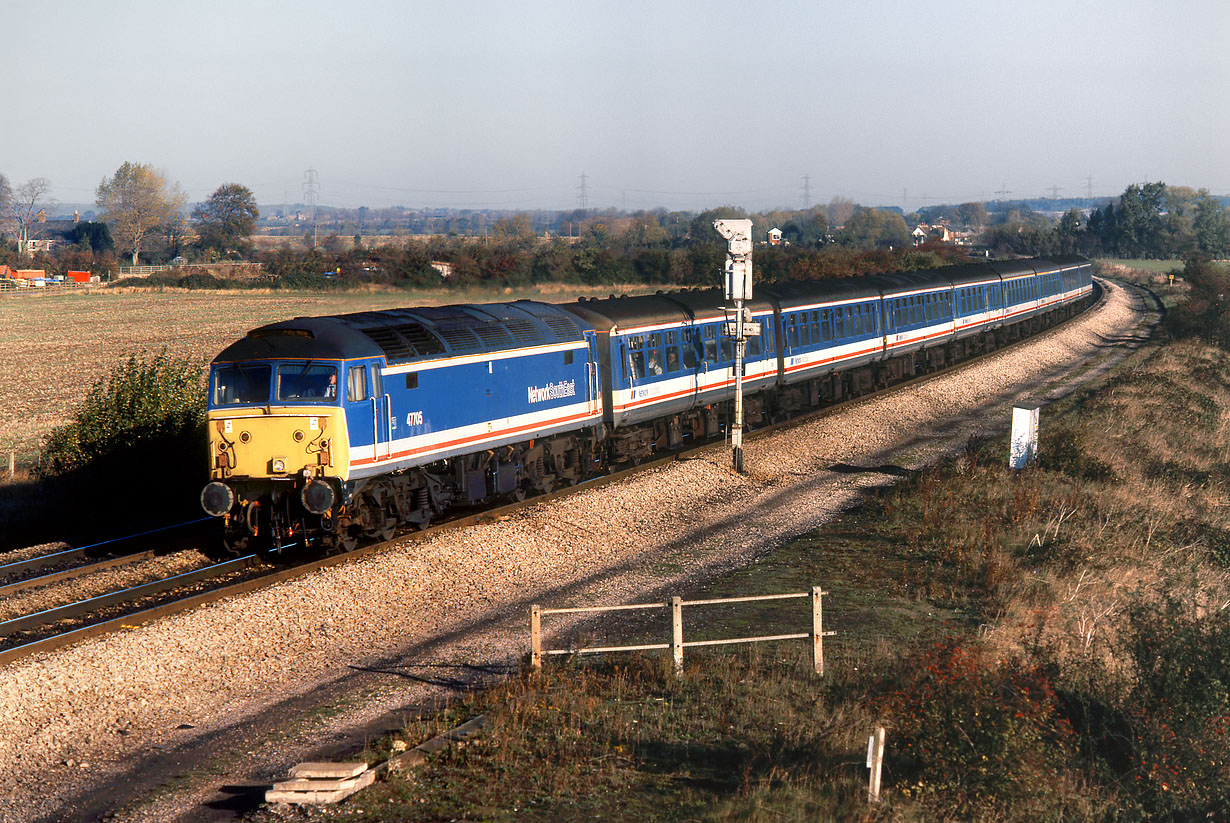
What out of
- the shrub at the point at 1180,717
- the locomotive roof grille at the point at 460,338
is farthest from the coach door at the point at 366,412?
the shrub at the point at 1180,717

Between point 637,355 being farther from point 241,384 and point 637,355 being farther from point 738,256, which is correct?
point 241,384

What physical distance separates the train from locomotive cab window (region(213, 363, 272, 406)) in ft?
0.09

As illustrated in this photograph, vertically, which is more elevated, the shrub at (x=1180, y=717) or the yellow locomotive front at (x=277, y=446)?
the yellow locomotive front at (x=277, y=446)

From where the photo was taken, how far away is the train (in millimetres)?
17641

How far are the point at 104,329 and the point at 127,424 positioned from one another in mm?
47447

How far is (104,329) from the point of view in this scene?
6594cm

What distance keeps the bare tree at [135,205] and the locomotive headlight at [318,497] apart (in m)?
142

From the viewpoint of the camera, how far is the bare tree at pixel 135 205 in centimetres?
15088

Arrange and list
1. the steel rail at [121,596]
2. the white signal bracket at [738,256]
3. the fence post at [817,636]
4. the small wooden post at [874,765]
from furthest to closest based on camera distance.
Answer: the white signal bracket at [738,256] → the steel rail at [121,596] → the fence post at [817,636] → the small wooden post at [874,765]

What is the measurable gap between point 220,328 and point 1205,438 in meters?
51.2

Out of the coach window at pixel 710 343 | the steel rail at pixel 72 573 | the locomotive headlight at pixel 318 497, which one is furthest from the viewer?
the coach window at pixel 710 343

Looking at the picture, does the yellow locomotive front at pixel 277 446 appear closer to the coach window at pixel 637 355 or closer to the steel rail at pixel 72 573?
the steel rail at pixel 72 573

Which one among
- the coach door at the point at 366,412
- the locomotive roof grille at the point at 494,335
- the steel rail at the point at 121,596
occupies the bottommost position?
the steel rail at the point at 121,596

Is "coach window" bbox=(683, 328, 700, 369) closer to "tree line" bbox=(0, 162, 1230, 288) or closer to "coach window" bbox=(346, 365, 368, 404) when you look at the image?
"coach window" bbox=(346, 365, 368, 404)
